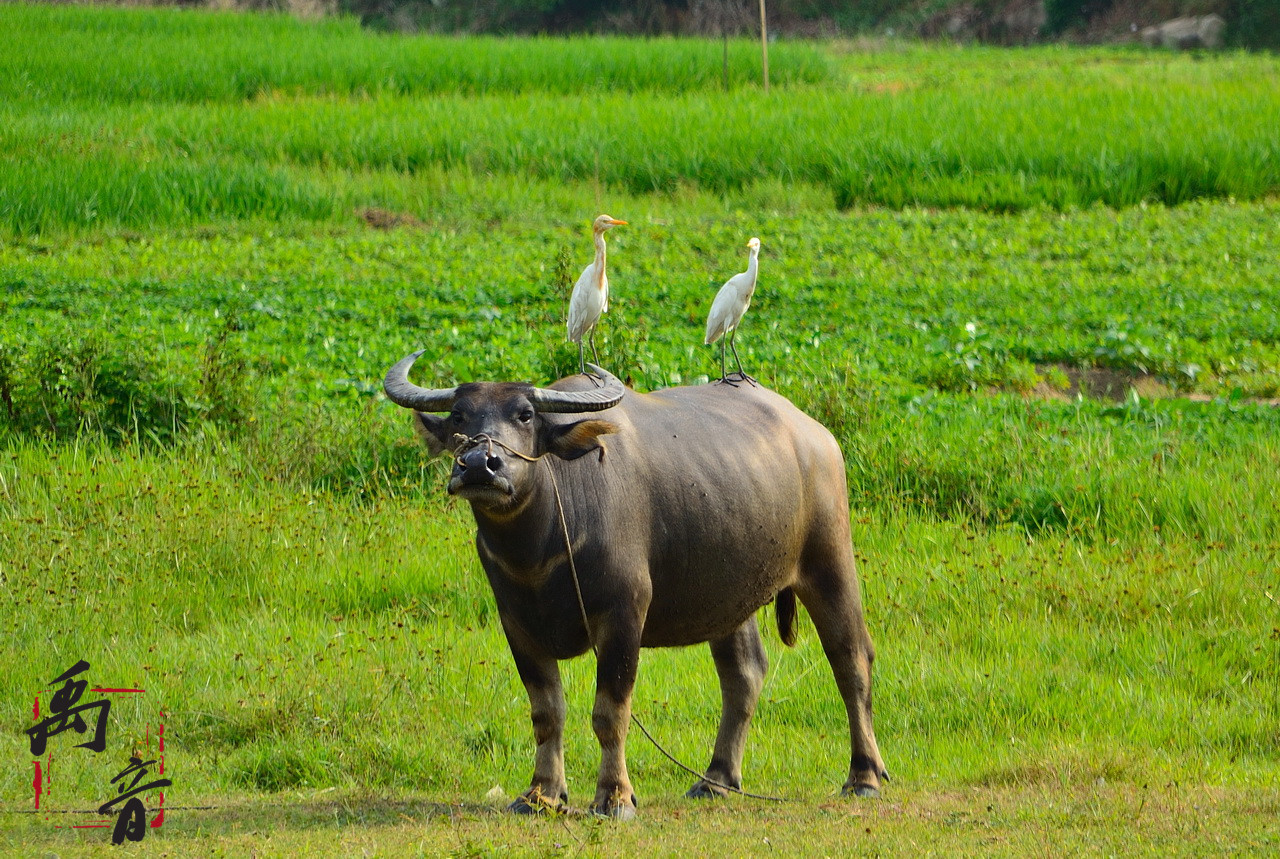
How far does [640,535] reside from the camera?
510 centimetres

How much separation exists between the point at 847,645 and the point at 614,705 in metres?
1.20

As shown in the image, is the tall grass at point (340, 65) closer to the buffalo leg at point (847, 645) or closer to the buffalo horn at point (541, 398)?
the buffalo leg at point (847, 645)

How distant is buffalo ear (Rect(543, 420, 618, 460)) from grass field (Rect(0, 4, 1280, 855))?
1.24m

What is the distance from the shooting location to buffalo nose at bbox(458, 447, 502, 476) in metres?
4.41

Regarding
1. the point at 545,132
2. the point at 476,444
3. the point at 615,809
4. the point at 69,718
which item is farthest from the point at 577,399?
the point at 545,132

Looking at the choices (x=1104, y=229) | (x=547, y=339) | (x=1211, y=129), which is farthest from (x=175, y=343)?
(x=1211, y=129)

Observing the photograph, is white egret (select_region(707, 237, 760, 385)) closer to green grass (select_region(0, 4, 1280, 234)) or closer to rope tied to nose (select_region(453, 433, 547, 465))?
rope tied to nose (select_region(453, 433, 547, 465))

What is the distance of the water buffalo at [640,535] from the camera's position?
4773 mm

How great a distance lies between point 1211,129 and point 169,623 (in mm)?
15683

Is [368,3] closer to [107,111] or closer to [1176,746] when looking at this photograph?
[107,111]

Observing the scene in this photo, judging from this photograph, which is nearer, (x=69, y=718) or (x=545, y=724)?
(x=545, y=724)

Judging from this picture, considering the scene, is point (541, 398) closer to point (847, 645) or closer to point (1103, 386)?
point (847, 645)

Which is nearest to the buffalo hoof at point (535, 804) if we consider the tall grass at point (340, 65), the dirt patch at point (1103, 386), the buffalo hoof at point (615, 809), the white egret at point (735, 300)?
the buffalo hoof at point (615, 809)

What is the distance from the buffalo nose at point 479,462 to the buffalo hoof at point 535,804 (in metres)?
1.34
